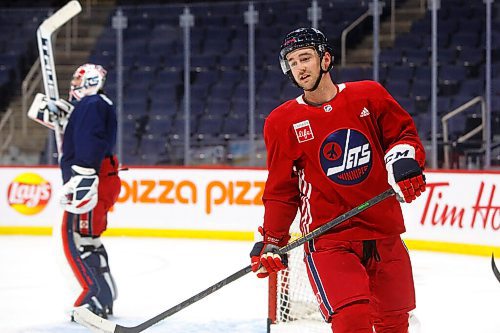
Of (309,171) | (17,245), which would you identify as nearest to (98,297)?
(309,171)

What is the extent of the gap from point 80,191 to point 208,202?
396cm

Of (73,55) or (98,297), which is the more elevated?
(73,55)

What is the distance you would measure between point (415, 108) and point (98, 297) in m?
5.07

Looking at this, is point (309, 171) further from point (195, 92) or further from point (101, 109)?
point (195, 92)

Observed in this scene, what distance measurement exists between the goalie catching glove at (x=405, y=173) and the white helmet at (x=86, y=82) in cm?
213

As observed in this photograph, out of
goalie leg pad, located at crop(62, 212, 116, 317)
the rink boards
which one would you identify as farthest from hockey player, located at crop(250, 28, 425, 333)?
the rink boards

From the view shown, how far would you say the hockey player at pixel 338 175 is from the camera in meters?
2.53

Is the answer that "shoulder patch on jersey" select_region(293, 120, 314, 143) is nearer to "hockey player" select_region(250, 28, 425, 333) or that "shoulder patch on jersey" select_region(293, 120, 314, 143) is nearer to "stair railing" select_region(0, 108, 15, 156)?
"hockey player" select_region(250, 28, 425, 333)

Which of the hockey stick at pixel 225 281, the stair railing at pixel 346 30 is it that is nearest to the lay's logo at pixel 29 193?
the stair railing at pixel 346 30

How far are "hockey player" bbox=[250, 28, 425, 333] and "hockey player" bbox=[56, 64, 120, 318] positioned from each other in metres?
1.65

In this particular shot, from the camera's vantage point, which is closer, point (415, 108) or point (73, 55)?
point (415, 108)

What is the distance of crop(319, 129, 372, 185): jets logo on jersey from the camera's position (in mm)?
2520

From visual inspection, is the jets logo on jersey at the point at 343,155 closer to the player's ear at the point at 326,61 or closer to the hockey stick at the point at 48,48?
the player's ear at the point at 326,61

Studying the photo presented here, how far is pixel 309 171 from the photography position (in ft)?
8.41
